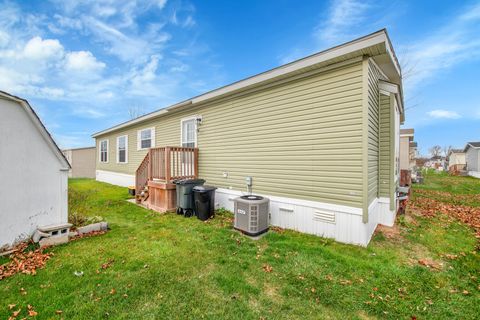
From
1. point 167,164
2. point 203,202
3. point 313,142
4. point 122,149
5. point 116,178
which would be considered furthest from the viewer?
point 116,178

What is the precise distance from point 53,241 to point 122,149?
1040cm

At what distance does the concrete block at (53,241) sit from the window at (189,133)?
4685 millimetres

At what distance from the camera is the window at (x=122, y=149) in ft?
42.9

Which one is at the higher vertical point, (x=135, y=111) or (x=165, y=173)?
(x=135, y=111)

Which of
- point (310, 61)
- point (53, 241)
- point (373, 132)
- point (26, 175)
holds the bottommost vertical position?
point (53, 241)

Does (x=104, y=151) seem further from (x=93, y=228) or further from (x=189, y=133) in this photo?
(x=93, y=228)

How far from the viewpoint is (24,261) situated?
3480 millimetres

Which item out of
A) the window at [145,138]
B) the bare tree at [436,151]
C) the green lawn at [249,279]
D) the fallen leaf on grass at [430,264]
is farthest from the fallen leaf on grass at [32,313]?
the bare tree at [436,151]

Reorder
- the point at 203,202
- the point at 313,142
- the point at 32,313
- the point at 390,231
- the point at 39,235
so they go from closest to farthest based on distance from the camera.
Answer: the point at 32,313, the point at 39,235, the point at 313,142, the point at 390,231, the point at 203,202

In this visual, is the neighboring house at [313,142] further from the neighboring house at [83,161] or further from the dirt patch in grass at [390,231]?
the neighboring house at [83,161]

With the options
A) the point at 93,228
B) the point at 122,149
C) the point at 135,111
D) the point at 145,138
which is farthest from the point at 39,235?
the point at 135,111

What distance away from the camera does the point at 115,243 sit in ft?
14.1

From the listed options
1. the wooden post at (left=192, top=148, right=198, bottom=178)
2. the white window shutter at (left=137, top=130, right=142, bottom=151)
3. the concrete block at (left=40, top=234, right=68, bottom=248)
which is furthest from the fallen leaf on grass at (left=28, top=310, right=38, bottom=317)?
the white window shutter at (left=137, top=130, right=142, bottom=151)

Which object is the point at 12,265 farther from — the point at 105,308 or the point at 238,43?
the point at 238,43
